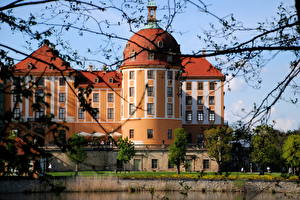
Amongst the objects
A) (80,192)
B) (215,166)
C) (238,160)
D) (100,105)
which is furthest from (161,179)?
(238,160)

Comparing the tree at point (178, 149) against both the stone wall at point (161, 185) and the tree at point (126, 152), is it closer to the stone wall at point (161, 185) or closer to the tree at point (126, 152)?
the tree at point (126, 152)

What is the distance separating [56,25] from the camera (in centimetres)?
586

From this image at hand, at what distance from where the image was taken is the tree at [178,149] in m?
42.9

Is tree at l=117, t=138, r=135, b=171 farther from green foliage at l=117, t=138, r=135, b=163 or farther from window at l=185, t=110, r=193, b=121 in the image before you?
window at l=185, t=110, r=193, b=121

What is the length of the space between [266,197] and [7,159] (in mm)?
26082

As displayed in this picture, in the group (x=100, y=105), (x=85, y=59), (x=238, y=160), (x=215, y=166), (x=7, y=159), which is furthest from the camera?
(x=100, y=105)

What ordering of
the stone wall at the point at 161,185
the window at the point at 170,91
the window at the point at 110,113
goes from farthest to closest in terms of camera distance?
the window at the point at 110,113 < the window at the point at 170,91 < the stone wall at the point at 161,185

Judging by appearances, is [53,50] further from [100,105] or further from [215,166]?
[100,105]

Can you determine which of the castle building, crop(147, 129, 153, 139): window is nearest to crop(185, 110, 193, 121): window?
the castle building

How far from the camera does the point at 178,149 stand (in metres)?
43.2

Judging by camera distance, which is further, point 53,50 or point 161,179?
point 161,179

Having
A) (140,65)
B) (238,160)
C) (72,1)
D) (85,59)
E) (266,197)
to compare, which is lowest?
(266,197)

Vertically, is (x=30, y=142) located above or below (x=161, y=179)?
above

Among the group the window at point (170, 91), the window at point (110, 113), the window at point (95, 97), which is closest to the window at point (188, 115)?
the window at point (170, 91)
